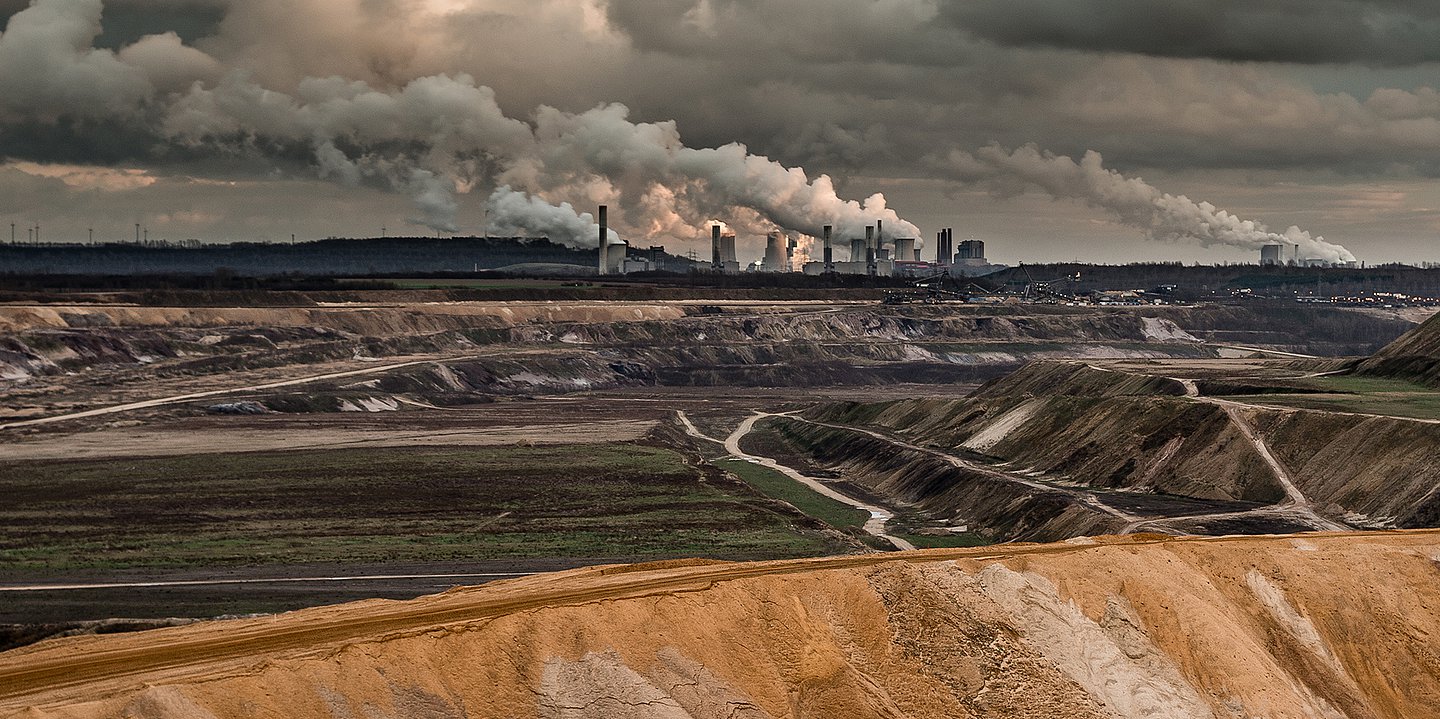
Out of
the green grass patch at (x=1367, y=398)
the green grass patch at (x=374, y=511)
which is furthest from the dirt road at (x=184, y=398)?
the green grass patch at (x=1367, y=398)

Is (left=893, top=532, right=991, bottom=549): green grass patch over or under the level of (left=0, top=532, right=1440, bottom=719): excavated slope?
under

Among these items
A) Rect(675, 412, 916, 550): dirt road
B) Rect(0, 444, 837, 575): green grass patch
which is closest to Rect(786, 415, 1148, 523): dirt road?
Rect(675, 412, 916, 550): dirt road

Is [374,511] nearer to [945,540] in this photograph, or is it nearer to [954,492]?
[945,540]

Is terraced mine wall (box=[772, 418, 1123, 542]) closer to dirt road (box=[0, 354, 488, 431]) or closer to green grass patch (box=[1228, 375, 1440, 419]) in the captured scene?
green grass patch (box=[1228, 375, 1440, 419])

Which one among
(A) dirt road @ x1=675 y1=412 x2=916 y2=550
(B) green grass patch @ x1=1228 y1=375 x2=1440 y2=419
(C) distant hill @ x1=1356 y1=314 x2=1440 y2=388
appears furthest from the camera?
(C) distant hill @ x1=1356 y1=314 x2=1440 y2=388

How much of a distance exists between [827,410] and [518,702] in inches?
5104

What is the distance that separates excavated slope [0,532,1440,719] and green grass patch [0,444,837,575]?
34399 millimetres

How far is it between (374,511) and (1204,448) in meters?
54.4

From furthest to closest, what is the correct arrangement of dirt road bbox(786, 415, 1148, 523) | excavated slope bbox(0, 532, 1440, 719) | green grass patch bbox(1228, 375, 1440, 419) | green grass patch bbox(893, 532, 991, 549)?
green grass patch bbox(1228, 375, 1440, 419) < green grass patch bbox(893, 532, 991, 549) < dirt road bbox(786, 415, 1148, 523) < excavated slope bbox(0, 532, 1440, 719)

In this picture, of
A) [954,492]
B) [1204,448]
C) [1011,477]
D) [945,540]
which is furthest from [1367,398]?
[945,540]

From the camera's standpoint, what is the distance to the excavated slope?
41000 millimetres

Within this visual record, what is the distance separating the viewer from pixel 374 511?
101125mm

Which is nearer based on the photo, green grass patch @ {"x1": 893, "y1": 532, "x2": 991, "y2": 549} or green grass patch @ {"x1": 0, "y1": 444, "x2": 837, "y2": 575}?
green grass patch @ {"x1": 0, "y1": 444, "x2": 837, "y2": 575}

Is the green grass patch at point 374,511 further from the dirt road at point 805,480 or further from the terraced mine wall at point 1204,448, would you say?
the terraced mine wall at point 1204,448
